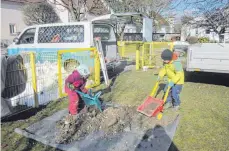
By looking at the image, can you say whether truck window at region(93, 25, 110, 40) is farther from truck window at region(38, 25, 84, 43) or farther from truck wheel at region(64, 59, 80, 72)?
truck wheel at region(64, 59, 80, 72)

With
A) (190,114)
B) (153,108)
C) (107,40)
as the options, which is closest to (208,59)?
(190,114)

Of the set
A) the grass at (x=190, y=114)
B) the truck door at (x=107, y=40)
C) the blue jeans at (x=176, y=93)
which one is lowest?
the grass at (x=190, y=114)

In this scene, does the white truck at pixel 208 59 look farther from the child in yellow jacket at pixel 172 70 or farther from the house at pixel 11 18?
the house at pixel 11 18

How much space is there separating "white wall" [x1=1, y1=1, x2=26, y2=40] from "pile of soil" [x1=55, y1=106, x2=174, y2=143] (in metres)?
23.8

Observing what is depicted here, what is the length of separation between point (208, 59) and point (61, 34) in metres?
4.65

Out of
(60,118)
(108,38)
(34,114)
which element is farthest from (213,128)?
(108,38)

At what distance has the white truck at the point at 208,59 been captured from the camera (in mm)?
6215

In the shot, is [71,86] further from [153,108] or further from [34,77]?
[153,108]

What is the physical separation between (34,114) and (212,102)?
13.5ft

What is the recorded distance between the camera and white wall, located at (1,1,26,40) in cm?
2434

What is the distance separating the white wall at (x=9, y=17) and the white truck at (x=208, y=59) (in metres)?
23.1

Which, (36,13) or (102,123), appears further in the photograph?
(36,13)

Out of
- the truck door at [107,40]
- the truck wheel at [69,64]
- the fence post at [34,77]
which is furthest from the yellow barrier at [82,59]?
the truck door at [107,40]

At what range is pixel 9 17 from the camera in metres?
24.9
